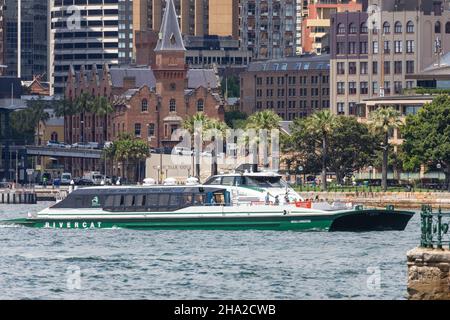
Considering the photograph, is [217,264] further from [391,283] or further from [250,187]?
[250,187]

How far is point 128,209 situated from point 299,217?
10.9 meters

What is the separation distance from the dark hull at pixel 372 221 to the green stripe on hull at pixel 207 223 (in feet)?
3.17

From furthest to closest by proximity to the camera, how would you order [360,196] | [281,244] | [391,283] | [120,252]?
[360,196], [281,244], [120,252], [391,283]

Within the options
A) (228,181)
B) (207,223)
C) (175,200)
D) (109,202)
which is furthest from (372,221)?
(109,202)

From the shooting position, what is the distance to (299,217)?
401 feet

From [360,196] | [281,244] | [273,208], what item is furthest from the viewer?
[360,196]

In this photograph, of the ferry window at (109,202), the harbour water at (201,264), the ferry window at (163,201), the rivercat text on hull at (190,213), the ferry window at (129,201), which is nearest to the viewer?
the harbour water at (201,264)

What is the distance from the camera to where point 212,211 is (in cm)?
12175

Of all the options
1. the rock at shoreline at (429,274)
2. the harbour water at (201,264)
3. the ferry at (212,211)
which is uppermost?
the rock at shoreline at (429,274)

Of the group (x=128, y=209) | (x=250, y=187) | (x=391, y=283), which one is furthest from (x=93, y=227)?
(x=391, y=283)

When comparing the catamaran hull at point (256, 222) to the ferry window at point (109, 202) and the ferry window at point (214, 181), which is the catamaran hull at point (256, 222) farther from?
the ferry window at point (214, 181)

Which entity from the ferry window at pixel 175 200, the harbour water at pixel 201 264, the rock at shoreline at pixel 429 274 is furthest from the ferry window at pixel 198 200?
the rock at shoreline at pixel 429 274

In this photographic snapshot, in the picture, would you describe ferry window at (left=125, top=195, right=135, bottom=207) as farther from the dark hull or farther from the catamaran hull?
the dark hull

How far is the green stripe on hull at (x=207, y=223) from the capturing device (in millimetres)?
121188
